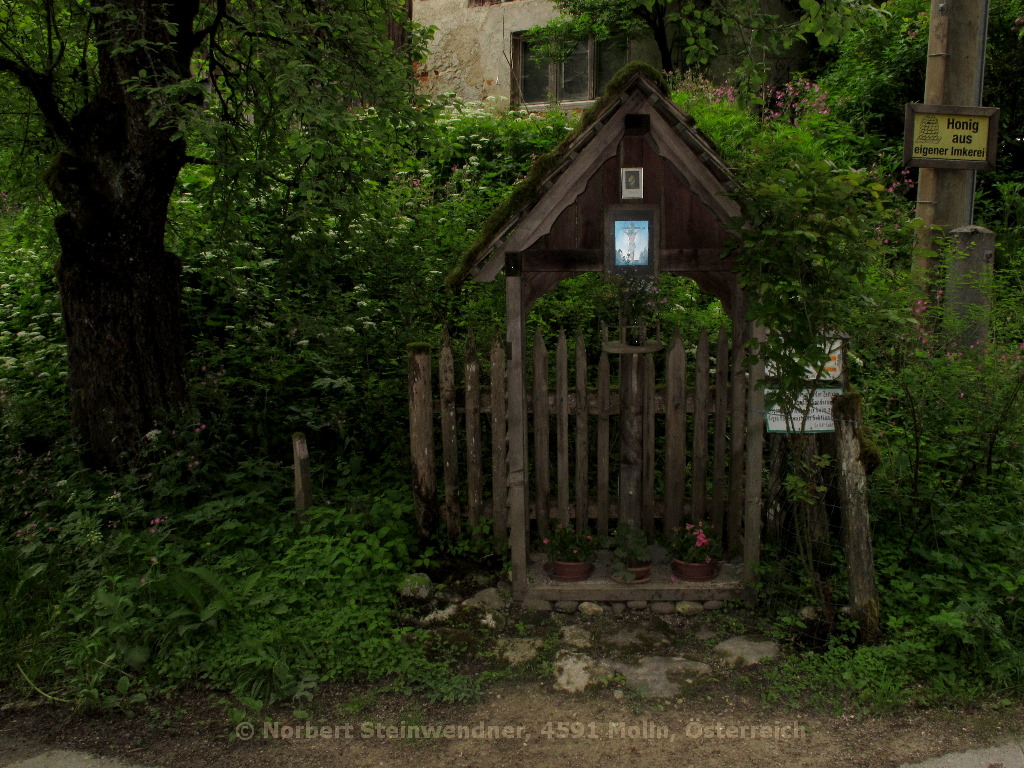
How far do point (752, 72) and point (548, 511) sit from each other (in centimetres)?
362

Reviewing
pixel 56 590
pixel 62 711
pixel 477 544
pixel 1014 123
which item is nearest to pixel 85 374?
pixel 56 590

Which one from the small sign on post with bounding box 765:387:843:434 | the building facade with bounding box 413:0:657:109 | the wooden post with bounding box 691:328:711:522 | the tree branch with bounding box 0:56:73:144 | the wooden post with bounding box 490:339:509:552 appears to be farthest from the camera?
the building facade with bounding box 413:0:657:109

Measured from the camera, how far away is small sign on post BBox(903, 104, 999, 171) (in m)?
5.18

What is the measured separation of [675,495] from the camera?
530 centimetres

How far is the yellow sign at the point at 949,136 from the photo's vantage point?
17.0 feet

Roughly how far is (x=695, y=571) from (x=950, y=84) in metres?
3.80

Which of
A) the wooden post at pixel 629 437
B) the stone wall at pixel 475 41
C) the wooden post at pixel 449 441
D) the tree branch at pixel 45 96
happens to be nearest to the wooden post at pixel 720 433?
the wooden post at pixel 629 437

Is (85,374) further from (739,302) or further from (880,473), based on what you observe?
(880,473)

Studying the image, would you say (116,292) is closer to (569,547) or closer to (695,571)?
(569,547)

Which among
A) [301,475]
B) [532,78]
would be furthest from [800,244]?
[532,78]

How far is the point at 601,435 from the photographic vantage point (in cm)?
539

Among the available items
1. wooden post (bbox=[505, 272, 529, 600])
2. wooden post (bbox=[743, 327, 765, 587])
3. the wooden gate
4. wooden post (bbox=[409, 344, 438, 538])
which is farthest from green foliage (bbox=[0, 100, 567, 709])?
wooden post (bbox=[743, 327, 765, 587])

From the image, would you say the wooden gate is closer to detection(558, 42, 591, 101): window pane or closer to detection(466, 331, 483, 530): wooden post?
detection(466, 331, 483, 530): wooden post

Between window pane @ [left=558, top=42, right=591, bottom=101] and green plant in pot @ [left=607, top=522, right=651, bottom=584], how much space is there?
1149 cm
